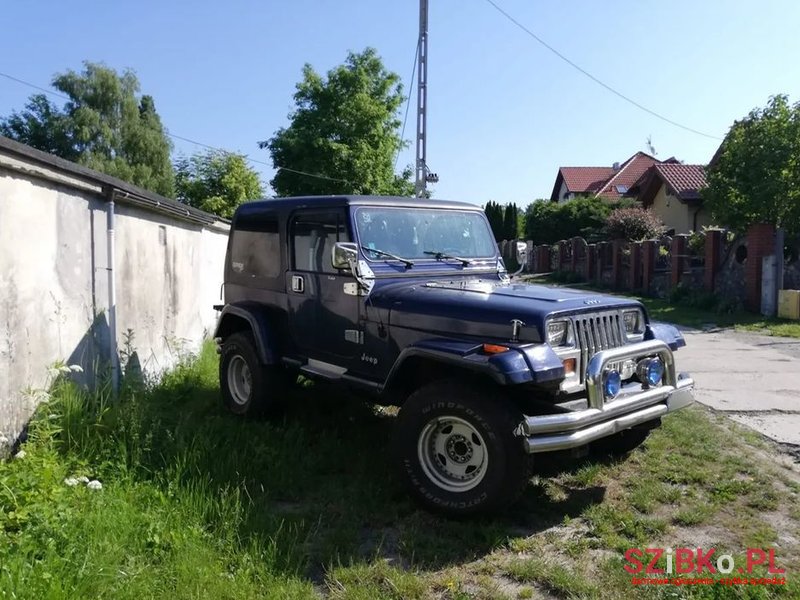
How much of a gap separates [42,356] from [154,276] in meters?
2.62

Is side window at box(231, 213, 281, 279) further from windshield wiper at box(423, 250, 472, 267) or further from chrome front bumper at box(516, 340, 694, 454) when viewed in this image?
chrome front bumper at box(516, 340, 694, 454)

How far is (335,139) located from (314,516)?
23422 millimetres

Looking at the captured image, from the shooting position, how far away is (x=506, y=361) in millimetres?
3643

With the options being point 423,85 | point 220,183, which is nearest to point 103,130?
point 220,183

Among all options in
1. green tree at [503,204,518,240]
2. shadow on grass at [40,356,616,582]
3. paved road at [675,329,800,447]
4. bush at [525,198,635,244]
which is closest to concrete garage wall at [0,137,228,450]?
shadow on grass at [40,356,616,582]

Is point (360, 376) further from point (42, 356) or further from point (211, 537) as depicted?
point (42, 356)

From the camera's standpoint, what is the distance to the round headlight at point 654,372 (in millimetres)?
4348

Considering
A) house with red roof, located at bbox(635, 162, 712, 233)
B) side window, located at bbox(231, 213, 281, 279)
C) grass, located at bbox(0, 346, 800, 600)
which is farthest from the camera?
house with red roof, located at bbox(635, 162, 712, 233)

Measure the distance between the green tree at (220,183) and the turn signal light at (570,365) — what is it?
→ 22.9m

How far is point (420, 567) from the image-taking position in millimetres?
3447

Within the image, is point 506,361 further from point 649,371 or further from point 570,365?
point 649,371

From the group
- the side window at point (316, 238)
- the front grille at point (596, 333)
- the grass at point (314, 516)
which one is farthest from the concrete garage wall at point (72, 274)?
the front grille at point (596, 333)

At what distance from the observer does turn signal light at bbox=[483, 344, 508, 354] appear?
149 inches

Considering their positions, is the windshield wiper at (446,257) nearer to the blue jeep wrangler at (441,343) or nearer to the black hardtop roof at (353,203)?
the blue jeep wrangler at (441,343)
